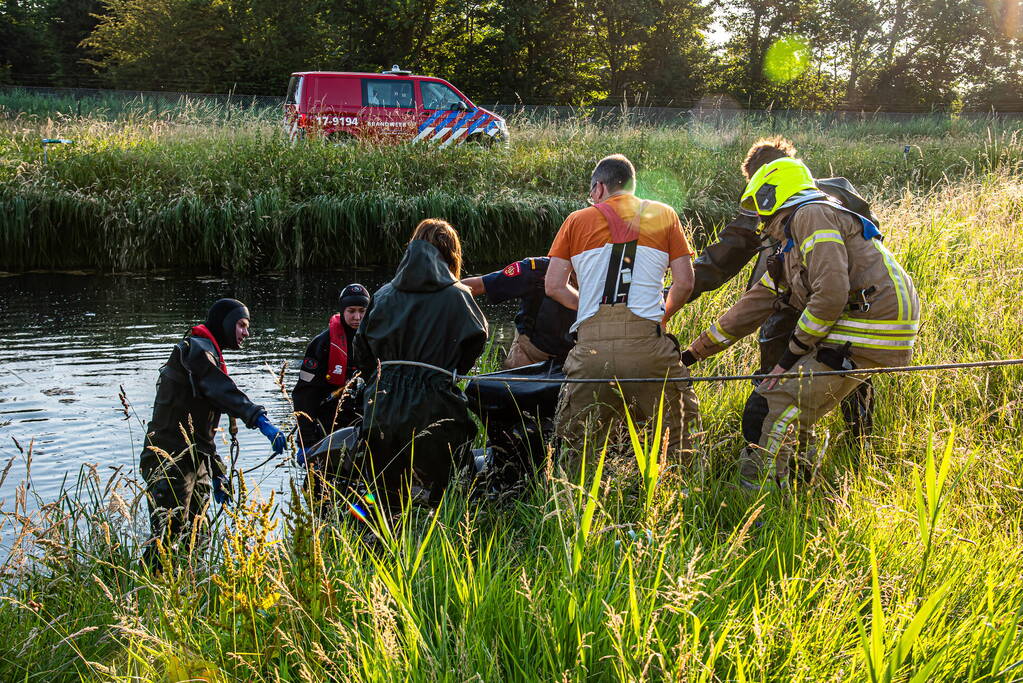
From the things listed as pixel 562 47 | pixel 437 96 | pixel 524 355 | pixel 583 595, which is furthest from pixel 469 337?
pixel 562 47

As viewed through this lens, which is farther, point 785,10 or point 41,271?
point 785,10

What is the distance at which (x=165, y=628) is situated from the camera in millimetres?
2867

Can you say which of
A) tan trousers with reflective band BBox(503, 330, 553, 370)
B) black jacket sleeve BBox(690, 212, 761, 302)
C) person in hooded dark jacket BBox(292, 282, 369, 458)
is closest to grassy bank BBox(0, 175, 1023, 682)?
tan trousers with reflective band BBox(503, 330, 553, 370)

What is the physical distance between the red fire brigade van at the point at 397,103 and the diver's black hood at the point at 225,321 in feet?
41.0

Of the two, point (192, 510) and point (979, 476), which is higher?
point (979, 476)

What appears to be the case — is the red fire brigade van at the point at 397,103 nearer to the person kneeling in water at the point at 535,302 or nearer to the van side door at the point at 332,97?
the van side door at the point at 332,97

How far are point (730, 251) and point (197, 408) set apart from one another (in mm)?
3052

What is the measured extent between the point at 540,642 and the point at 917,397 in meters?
3.33

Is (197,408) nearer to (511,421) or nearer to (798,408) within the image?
(511,421)

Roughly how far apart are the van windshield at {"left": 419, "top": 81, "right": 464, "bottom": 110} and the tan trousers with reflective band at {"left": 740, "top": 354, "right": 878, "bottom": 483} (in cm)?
1483

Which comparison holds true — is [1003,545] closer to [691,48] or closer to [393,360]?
[393,360]

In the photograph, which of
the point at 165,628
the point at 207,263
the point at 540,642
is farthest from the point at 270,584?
the point at 207,263

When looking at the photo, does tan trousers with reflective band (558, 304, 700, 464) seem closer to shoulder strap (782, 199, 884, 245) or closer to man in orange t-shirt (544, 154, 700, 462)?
man in orange t-shirt (544, 154, 700, 462)

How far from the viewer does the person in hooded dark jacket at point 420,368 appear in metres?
4.08
